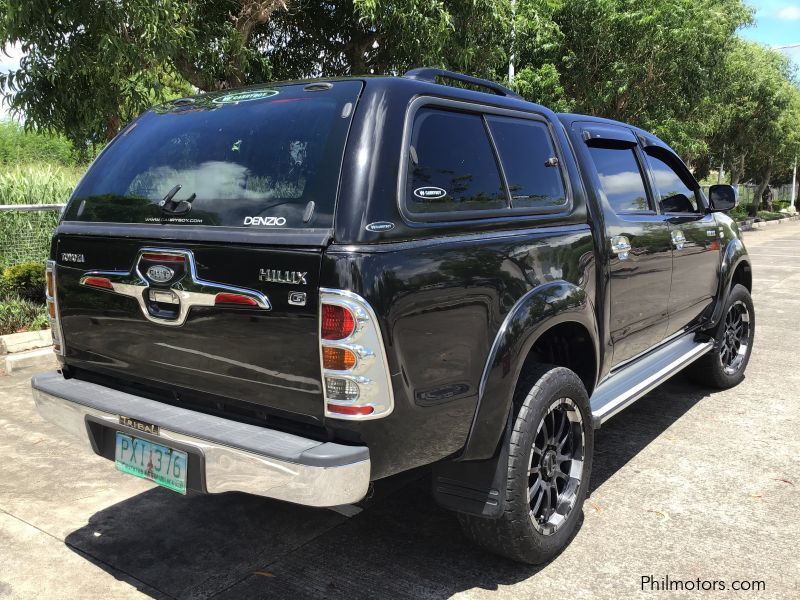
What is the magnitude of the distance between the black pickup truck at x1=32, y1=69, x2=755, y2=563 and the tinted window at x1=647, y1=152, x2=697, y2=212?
47.7 inches

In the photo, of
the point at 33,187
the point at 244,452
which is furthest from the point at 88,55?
the point at 244,452

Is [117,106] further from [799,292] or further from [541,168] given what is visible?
[799,292]

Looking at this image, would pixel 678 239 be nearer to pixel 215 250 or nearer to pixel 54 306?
pixel 215 250

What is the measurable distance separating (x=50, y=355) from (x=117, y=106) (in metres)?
2.94

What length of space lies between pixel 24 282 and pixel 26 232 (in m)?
0.91

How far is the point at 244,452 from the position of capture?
7.64 ft

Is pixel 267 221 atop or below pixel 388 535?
atop

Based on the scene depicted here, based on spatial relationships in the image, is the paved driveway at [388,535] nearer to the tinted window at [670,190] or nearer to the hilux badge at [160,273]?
the hilux badge at [160,273]

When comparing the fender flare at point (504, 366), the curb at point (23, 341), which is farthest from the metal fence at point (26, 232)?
the fender flare at point (504, 366)

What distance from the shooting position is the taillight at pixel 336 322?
7.32 feet

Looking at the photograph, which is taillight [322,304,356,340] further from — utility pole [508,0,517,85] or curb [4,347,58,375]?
utility pole [508,0,517,85]

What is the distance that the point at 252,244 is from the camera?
95.5 inches

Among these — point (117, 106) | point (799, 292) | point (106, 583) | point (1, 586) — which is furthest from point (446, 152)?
point (799, 292)

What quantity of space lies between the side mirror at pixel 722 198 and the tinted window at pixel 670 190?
0.42 feet
